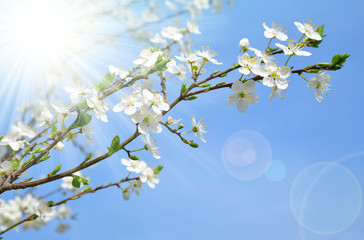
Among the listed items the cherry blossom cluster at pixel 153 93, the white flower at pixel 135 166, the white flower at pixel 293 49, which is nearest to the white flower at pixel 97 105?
the cherry blossom cluster at pixel 153 93

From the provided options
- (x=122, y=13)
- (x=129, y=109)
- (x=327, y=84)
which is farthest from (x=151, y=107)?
(x=122, y=13)

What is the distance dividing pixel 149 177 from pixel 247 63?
1.37 metres

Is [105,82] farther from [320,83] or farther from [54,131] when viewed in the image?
[320,83]

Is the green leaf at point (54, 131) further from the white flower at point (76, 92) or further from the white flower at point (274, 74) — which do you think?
the white flower at point (274, 74)

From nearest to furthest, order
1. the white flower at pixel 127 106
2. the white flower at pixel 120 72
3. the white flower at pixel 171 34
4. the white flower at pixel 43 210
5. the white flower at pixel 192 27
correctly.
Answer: the white flower at pixel 127 106
the white flower at pixel 120 72
the white flower at pixel 43 210
the white flower at pixel 171 34
the white flower at pixel 192 27

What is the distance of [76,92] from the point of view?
4.76 ft

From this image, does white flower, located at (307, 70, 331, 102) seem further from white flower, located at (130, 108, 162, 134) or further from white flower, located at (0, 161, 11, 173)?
white flower, located at (0, 161, 11, 173)

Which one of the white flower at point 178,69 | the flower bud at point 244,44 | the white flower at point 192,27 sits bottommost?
the white flower at point 178,69

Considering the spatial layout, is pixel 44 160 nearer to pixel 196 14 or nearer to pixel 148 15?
pixel 196 14

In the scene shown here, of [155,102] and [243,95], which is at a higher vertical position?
[243,95]

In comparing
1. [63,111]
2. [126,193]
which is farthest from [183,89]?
[126,193]

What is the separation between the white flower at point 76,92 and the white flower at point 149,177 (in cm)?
112

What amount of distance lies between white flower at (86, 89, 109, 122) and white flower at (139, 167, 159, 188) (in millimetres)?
1078

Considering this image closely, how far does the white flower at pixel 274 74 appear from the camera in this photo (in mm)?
1450
